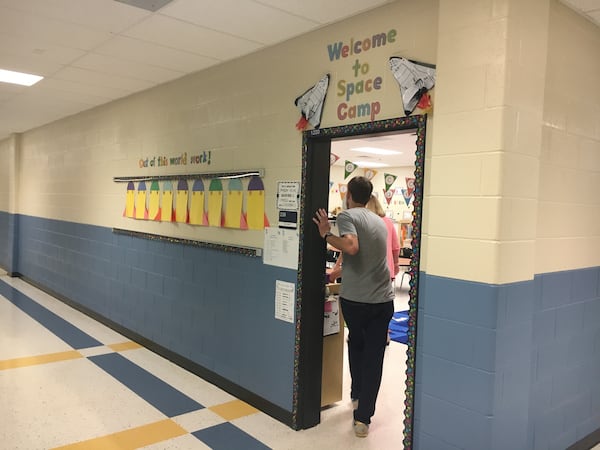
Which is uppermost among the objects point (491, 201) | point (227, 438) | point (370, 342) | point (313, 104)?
point (313, 104)

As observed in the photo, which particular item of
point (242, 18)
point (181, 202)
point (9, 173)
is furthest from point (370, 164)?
point (242, 18)

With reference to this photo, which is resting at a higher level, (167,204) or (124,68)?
(124,68)

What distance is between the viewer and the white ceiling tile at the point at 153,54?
139 inches

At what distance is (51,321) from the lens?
574 cm

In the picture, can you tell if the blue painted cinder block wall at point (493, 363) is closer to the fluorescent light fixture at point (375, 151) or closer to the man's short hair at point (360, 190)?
the man's short hair at point (360, 190)

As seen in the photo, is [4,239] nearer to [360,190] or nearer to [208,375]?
[208,375]

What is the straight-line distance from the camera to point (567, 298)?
9.07 ft

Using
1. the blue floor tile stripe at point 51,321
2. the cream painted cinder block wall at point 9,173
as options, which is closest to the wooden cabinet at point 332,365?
the blue floor tile stripe at point 51,321

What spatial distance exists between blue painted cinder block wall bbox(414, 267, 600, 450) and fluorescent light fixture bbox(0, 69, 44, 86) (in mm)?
4159

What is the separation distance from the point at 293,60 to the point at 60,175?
5.05 meters

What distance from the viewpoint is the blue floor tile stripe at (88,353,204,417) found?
138 inches

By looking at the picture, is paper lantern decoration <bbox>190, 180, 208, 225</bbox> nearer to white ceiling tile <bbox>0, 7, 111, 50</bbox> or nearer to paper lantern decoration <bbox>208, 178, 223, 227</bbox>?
paper lantern decoration <bbox>208, 178, 223, 227</bbox>

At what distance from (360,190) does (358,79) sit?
2.66 ft

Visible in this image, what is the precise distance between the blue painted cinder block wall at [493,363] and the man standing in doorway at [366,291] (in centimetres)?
69
